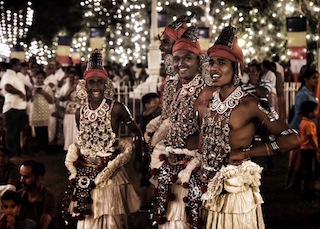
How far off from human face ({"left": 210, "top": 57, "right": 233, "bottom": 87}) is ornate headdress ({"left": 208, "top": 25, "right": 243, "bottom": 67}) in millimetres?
44

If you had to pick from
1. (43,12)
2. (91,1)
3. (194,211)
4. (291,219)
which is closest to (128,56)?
(91,1)

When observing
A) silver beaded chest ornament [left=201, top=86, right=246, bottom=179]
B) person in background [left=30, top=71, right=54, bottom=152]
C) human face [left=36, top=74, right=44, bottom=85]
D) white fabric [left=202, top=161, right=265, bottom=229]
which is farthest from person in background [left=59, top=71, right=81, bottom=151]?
white fabric [left=202, top=161, right=265, bottom=229]

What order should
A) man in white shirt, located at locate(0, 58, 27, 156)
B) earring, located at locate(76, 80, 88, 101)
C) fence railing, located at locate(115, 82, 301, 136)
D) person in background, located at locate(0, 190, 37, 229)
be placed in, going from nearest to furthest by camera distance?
person in background, located at locate(0, 190, 37, 229) < earring, located at locate(76, 80, 88, 101) < man in white shirt, located at locate(0, 58, 27, 156) < fence railing, located at locate(115, 82, 301, 136)

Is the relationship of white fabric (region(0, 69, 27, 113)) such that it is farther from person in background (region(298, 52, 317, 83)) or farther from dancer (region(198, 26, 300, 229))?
dancer (region(198, 26, 300, 229))

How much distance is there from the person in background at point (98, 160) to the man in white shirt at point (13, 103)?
6.71 m

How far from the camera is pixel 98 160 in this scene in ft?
24.6

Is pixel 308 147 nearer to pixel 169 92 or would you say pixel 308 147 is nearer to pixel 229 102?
pixel 169 92

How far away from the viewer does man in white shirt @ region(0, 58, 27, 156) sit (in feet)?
46.0

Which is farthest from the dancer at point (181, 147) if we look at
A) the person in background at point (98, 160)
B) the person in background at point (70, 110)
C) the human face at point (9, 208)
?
the person in background at point (70, 110)

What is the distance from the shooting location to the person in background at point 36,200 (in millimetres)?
7496

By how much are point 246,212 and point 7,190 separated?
10.2ft

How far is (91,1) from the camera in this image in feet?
118

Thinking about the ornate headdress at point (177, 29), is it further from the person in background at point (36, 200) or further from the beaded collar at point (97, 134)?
the person in background at point (36, 200)

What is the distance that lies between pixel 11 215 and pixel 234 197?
103 inches
